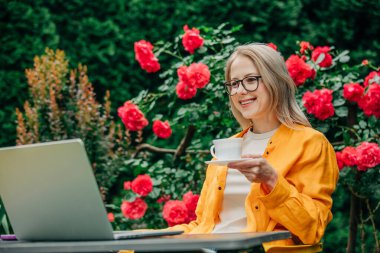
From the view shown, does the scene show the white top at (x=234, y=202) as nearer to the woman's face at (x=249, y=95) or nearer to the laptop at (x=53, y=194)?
the woman's face at (x=249, y=95)

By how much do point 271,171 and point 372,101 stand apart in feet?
4.29

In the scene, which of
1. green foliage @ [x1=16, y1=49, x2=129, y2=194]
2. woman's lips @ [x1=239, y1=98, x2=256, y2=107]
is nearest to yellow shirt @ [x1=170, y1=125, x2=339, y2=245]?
woman's lips @ [x1=239, y1=98, x2=256, y2=107]

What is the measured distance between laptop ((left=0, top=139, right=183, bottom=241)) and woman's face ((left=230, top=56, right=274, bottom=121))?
0.68 metres

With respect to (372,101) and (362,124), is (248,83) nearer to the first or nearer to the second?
(372,101)

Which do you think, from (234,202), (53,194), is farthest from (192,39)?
(53,194)

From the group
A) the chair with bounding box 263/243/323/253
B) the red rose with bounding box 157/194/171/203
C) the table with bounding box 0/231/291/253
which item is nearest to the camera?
the table with bounding box 0/231/291/253

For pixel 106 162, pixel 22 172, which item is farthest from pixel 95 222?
pixel 106 162

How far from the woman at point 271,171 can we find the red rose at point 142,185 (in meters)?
0.98

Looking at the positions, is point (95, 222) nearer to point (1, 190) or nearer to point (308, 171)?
point (1, 190)

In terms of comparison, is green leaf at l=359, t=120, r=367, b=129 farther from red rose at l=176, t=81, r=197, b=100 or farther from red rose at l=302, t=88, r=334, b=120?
red rose at l=176, t=81, r=197, b=100

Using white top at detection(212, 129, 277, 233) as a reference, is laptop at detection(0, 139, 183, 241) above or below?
above

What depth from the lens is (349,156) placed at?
9.48 ft

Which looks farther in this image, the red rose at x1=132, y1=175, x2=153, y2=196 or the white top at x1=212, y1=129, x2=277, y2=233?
the red rose at x1=132, y1=175, x2=153, y2=196

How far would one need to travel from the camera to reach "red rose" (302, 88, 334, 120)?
299 cm
